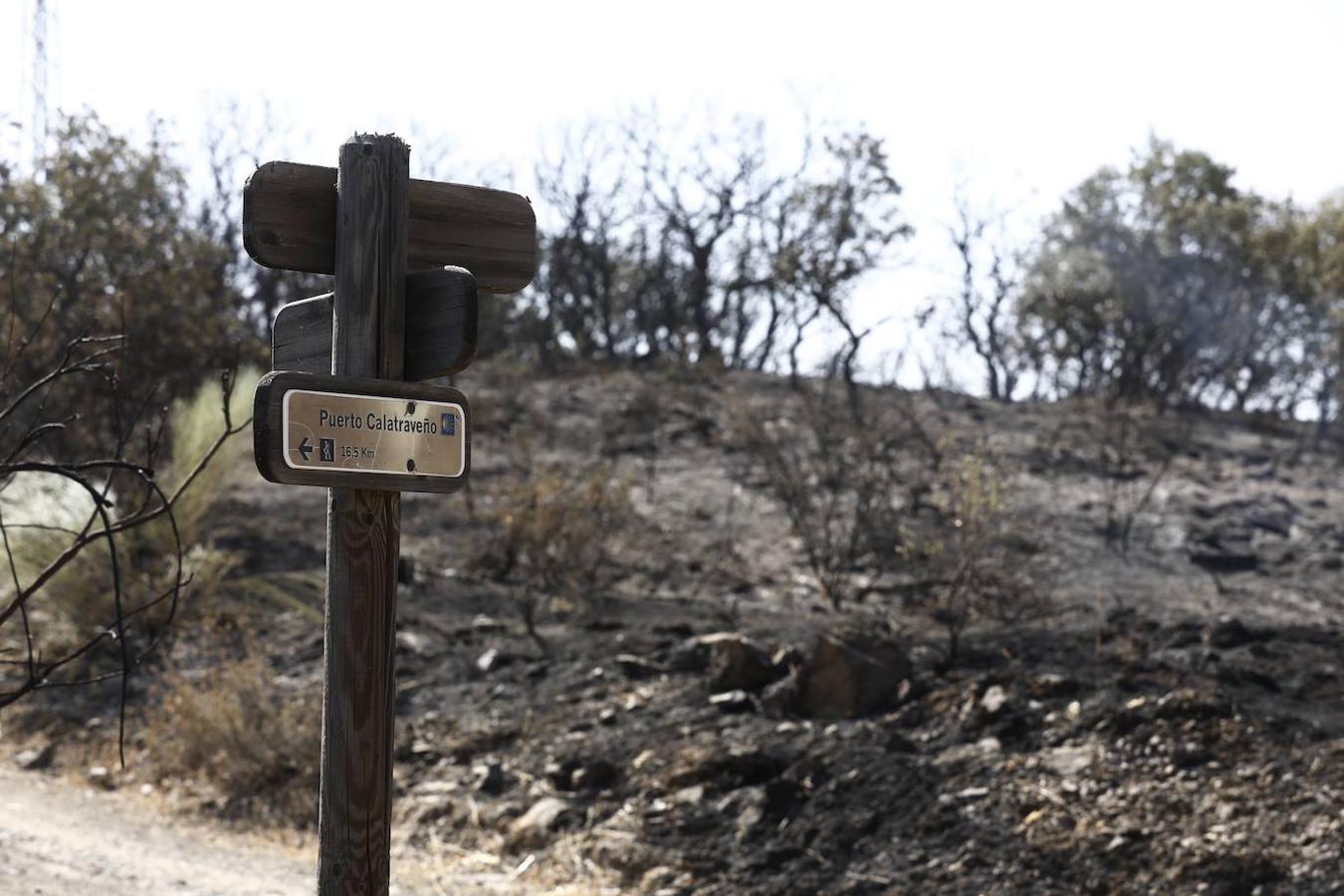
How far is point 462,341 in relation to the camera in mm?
3551

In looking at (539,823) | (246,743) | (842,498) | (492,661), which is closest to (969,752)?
(539,823)

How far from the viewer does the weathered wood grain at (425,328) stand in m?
3.57

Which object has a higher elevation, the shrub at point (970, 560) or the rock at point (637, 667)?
the shrub at point (970, 560)

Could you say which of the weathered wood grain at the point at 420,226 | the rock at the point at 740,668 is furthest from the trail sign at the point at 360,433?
the rock at the point at 740,668

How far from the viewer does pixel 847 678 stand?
8.03 metres

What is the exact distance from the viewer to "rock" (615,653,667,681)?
890 cm

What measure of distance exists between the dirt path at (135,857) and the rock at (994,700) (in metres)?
2.55

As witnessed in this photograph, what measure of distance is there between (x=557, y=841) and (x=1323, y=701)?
12.5 ft

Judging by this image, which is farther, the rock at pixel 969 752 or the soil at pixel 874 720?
the rock at pixel 969 752

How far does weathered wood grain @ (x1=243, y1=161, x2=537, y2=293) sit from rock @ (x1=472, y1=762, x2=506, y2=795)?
427cm

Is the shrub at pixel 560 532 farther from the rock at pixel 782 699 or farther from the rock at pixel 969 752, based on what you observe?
the rock at pixel 969 752

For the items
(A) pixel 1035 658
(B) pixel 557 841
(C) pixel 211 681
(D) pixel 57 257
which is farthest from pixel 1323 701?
(D) pixel 57 257

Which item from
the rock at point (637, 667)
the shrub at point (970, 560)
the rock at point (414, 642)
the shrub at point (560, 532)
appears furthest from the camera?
the shrub at point (560, 532)

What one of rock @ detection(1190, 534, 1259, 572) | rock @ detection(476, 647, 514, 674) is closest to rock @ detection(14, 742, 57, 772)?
rock @ detection(476, 647, 514, 674)
